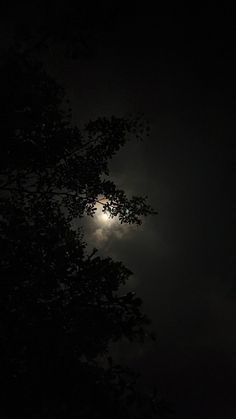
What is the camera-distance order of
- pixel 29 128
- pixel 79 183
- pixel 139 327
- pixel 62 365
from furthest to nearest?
pixel 79 183 → pixel 29 128 → pixel 139 327 → pixel 62 365

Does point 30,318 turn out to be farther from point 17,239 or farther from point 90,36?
point 90,36

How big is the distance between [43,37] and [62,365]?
8.92 meters

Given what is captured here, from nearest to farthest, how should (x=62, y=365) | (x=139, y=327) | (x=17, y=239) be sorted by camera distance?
(x=62, y=365) < (x=139, y=327) < (x=17, y=239)

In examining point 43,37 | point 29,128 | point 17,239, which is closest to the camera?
point 17,239

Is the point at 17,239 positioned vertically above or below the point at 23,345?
above

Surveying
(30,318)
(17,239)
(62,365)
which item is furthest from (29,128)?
(62,365)

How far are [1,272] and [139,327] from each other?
236cm

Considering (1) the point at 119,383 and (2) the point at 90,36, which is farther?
(2) the point at 90,36

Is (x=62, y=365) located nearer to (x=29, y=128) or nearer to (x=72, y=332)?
(x=72, y=332)

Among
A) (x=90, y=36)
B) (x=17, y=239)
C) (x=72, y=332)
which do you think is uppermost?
(x=90, y=36)

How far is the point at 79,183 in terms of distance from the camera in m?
10.3

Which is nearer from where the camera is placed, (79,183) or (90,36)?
(79,183)

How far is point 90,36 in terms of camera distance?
11867 millimetres

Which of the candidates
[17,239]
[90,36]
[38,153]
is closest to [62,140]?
[38,153]
